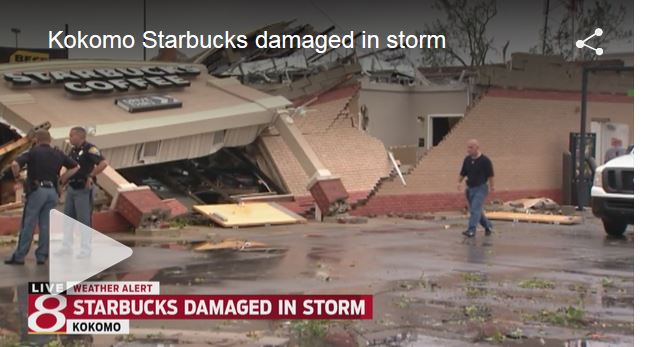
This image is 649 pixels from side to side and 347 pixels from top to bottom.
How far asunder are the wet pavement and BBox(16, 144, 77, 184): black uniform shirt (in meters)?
1.09

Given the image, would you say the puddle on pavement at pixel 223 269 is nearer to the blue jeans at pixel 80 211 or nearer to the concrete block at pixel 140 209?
the blue jeans at pixel 80 211

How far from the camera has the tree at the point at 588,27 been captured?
2811cm

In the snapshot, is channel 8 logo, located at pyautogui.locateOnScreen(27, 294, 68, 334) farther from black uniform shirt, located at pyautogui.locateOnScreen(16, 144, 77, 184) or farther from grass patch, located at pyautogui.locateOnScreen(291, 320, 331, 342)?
black uniform shirt, located at pyautogui.locateOnScreen(16, 144, 77, 184)

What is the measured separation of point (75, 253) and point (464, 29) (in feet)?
69.9

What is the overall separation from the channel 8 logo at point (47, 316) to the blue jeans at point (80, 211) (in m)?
3.22

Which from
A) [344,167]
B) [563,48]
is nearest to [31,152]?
[344,167]

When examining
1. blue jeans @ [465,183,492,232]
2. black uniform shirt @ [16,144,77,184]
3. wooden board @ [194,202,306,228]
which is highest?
black uniform shirt @ [16,144,77,184]

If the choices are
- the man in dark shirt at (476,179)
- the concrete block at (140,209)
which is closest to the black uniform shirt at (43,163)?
the concrete block at (140,209)

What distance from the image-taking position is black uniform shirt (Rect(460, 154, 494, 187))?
14438 mm

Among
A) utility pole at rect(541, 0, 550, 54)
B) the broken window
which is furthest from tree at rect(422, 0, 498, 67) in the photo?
the broken window

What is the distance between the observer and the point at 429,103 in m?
24.8

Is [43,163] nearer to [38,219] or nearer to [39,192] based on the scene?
[39,192]

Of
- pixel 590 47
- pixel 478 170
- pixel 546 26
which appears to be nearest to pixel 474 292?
pixel 478 170

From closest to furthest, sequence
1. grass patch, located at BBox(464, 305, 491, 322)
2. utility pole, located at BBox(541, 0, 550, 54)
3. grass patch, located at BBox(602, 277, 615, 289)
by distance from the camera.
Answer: grass patch, located at BBox(464, 305, 491, 322) → grass patch, located at BBox(602, 277, 615, 289) → utility pole, located at BBox(541, 0, 550, 54)
